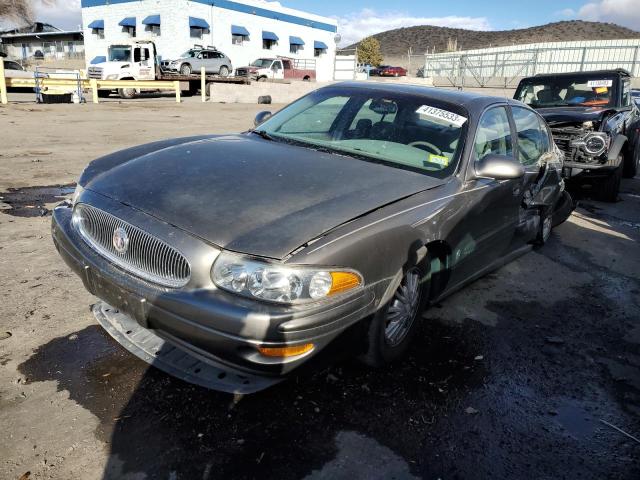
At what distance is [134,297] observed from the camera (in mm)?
2320

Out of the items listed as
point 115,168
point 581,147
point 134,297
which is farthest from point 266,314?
point 581,147

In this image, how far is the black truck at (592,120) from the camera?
7.25 m

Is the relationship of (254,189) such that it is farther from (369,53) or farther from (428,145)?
(369,53)

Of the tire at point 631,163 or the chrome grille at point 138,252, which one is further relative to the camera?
the tire at point 631,163

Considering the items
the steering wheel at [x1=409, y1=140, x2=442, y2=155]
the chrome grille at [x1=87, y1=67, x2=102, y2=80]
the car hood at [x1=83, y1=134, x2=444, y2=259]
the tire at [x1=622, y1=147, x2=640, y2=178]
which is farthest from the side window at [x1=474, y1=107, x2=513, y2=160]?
the chrome grille at [x1=87, y1=67, x2=102, y2=80]

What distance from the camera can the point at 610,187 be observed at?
24.7ft

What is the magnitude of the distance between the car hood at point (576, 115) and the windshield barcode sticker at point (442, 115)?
16.0 ft

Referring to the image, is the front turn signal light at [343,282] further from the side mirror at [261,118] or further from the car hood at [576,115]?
the car hood at [576,115]

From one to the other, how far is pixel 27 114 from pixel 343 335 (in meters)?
15.8

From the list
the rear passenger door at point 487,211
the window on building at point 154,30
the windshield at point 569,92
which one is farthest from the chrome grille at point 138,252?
the window on building at point 154,30

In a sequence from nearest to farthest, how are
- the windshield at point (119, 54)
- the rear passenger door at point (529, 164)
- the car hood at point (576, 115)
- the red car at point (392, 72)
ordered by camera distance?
1. the rear passenger door at point (529, 164)
2. the car hood at point (576, 115)
3. the windshield at point (119, 54)
4. the red car at point (392, 72)

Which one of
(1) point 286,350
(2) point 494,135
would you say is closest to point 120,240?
(1) point 286,350

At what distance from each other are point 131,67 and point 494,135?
79.4 feet

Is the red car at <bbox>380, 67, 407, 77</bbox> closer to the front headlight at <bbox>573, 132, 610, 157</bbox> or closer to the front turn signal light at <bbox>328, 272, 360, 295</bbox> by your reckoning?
the front headlight at <bbox>573, 132, 610, 157</bbox>
